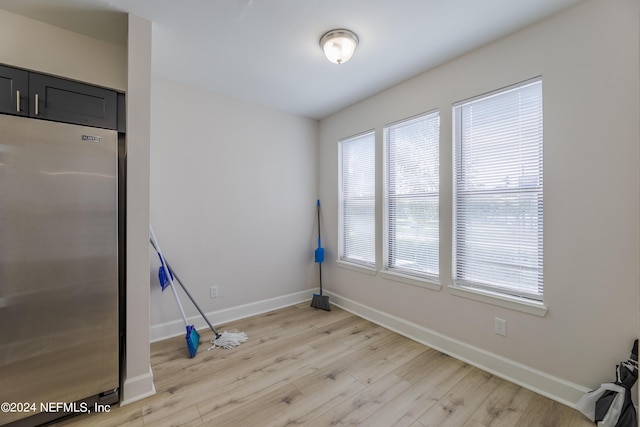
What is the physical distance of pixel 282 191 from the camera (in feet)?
11.9

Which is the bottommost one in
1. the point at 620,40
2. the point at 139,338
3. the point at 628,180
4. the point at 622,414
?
the point at 622,414

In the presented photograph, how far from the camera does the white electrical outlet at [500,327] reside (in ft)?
6.82

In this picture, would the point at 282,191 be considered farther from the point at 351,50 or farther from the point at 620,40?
the point at 620,40

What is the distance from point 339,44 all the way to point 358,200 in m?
1.84

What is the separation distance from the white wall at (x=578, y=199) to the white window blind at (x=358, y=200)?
4.02 ft

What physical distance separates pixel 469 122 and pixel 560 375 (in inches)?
79.4

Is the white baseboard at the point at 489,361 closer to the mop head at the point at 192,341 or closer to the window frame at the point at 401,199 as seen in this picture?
the window frame at the point at 401,199

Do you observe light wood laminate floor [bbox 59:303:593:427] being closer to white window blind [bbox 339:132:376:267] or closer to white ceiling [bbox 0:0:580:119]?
white window blind [bbox 339:132:376:267]

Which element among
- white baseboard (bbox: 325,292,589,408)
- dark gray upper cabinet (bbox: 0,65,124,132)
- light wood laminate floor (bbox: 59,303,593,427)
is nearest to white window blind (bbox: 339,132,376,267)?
white baseboard (bbox: 325,292,589,408)

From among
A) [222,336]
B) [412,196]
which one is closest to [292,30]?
[412,196]

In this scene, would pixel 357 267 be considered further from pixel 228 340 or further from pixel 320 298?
pixel 228 340

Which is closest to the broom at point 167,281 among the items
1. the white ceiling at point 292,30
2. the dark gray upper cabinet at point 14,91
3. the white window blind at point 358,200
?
the dark gray upper cabinet at point 14,91

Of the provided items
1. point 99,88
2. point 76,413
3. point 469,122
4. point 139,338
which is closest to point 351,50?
point 469,122

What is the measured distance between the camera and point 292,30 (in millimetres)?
2023
